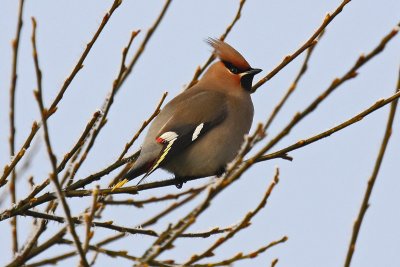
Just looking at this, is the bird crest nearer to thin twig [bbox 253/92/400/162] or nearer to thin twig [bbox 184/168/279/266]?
thin twig [bbox 253/92/400/162]

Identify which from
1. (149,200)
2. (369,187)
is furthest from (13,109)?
(369,187)

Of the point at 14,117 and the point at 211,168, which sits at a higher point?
the point at 211,168

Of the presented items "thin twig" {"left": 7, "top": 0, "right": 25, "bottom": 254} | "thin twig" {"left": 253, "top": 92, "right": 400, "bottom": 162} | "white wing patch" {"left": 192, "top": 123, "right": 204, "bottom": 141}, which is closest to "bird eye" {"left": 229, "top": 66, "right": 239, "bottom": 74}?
"white wing patch" {"left": 192, "top": 123, "right": 204, "bottom": 141}

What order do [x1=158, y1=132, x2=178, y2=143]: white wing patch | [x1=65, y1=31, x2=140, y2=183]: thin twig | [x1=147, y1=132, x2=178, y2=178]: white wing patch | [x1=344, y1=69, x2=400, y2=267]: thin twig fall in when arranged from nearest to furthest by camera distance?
1. [x1=344, y1=69, x2=400, y2=267]: thin twig
2. [x1=65, y1=31, x2=140, y2=183]: thin twig
3. [x1=147, y1=132, x2=178, y2=178]: white wing patch
4. [x1=158, y1=132, x2=178, y2=143]: white wing patch

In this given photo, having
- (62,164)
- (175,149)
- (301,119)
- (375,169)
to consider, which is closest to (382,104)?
(375,169)

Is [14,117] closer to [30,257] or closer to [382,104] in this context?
[30,257]

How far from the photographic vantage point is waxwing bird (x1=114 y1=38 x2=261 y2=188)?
4.54 m

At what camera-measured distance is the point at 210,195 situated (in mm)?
2363

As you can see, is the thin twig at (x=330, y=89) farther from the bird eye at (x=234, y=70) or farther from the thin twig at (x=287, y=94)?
the bird eye at (x=234, y=70)

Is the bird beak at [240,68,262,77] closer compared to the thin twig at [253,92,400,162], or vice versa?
the thin twig at [253,92,400,162]

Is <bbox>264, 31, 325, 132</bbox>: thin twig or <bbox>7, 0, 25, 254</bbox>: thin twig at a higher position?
<bbox>7, 0, 25, 254</bbox>: thin twig

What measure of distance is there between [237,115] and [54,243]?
1.97 m

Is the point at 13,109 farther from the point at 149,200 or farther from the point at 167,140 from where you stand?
the point at 167,140

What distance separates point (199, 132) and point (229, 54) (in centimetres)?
78
